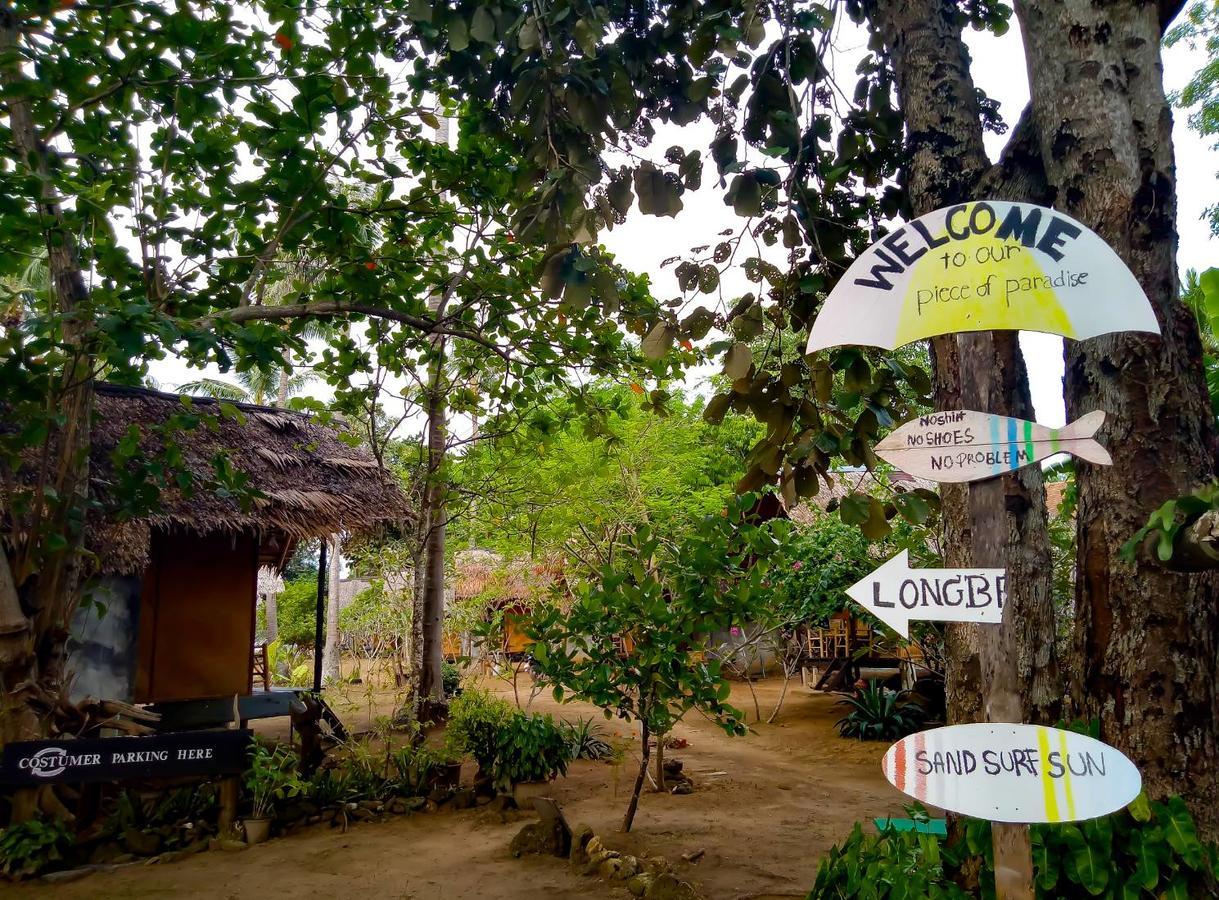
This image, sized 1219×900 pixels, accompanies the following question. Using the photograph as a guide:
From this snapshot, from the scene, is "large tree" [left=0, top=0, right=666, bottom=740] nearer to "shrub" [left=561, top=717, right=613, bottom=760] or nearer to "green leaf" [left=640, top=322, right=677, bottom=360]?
"green leaf" [left=640, top=322, right=677, bottom=360]

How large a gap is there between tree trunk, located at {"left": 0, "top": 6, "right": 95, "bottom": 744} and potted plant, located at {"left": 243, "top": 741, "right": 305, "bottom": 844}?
1220mm

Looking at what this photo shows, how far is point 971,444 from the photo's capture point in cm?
193

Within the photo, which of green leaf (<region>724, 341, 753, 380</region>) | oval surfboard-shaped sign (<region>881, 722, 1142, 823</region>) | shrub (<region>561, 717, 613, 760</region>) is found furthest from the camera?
shrub (<region>561, 717, 613, 760</region>)

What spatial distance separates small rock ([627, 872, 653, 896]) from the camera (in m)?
4.13

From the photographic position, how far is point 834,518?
395 inches

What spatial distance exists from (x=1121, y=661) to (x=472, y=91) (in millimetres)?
3320

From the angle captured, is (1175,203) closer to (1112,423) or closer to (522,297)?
(1112,423)

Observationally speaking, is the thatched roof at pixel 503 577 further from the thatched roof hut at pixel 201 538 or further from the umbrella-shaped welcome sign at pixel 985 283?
the umbrella-shaped welcome sign at pixel 985 283

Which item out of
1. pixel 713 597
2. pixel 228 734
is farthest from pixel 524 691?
pixel 713 597

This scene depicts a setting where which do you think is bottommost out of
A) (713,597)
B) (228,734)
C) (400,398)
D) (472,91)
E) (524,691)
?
(524,691)

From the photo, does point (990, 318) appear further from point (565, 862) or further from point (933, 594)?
point (565, 862)

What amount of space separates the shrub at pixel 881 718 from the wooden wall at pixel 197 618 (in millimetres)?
6420

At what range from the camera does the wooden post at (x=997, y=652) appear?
1947 mm

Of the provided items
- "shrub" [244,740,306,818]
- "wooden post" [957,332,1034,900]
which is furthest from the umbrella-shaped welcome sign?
"shrub" [244,740,306,818]
